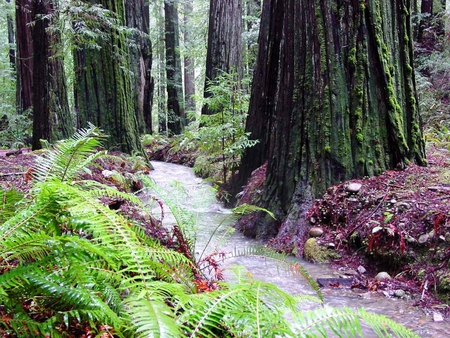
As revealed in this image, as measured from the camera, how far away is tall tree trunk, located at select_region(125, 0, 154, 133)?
13.8 meters

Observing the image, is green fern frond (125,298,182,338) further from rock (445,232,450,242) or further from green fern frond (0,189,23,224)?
rock (445,232,450,242)

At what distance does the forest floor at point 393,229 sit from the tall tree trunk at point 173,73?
14368 mm

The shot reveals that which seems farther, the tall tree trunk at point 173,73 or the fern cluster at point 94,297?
the tall tree trunk at point 173,73

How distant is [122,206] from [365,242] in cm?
224

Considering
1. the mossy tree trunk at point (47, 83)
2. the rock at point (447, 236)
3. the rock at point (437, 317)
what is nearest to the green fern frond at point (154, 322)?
the rock at point (437, 317)

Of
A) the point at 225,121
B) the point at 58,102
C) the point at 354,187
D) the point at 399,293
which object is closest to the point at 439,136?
the point at 225,121

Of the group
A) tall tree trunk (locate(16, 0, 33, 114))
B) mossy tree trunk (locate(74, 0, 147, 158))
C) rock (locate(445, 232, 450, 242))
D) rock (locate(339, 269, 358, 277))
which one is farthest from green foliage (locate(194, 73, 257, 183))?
tall tree trunk (locate(16, 0, 33, 114))

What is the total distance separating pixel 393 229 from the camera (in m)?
3.28

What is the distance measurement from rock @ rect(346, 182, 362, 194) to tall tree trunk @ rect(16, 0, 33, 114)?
10.4 m

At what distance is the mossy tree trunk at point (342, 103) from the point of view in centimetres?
426

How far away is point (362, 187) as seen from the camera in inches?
157

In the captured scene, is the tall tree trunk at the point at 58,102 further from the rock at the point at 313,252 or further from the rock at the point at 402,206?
the rock at the point at 402,206

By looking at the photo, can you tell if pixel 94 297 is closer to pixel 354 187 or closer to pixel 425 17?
pixel 354 187

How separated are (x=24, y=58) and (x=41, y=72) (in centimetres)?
568
